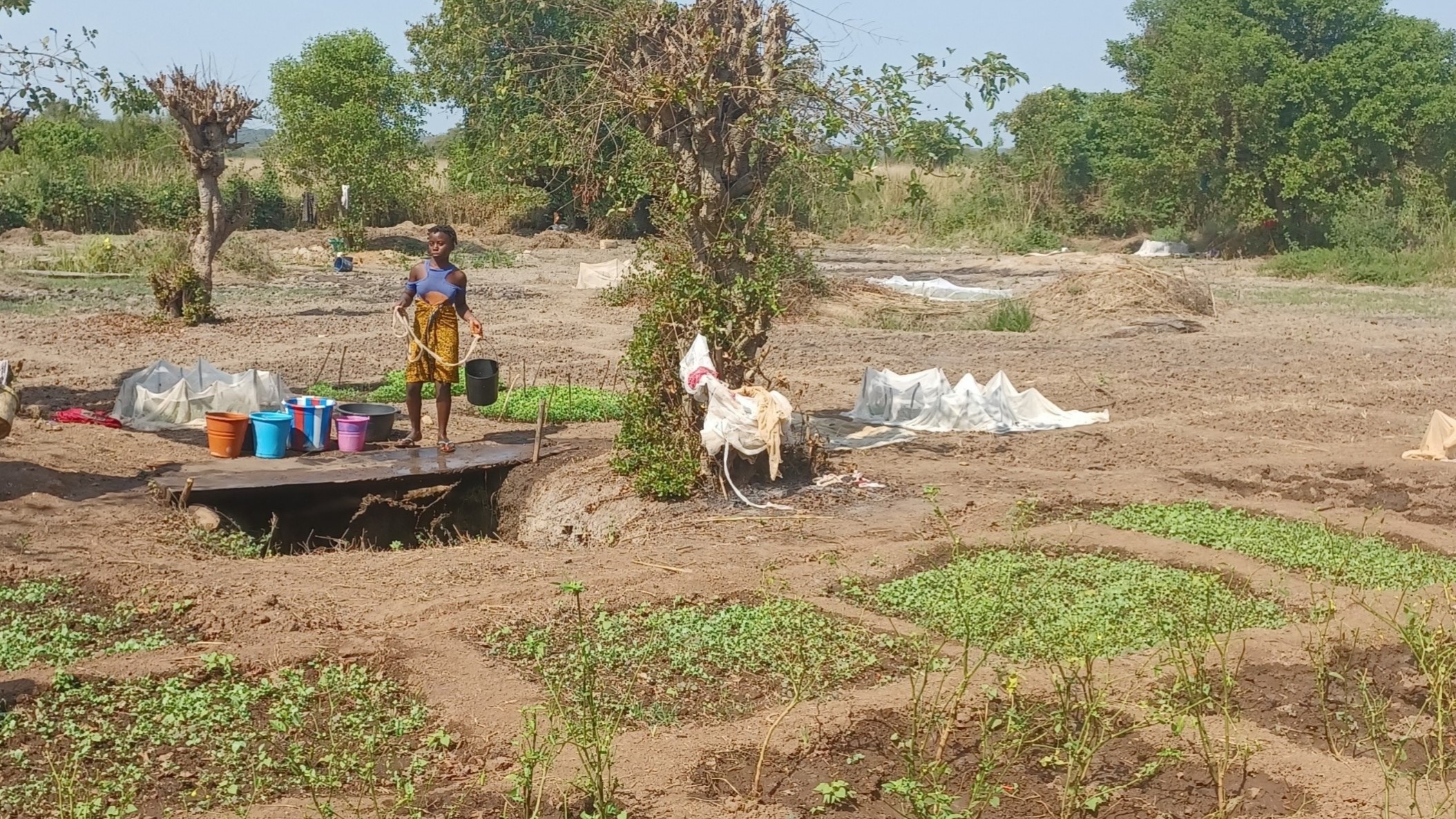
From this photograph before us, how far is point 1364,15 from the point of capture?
29.5 m

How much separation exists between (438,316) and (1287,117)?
23554 mm

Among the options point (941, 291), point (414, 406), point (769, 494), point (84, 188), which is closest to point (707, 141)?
point (769, 494)

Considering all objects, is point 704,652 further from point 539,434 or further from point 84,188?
point 84,188

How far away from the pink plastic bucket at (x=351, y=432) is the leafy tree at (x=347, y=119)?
74.8ft

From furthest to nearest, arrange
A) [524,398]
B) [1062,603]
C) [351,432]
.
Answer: [524,398] → [351,432] → [1062,603]

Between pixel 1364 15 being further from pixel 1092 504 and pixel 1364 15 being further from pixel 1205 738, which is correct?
pixel 1205 738

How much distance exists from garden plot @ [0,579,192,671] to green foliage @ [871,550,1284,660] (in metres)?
2.88

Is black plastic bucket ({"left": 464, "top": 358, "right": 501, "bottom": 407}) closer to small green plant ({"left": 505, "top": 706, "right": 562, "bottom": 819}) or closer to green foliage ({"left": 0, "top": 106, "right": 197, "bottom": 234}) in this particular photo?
small green plant ({"left": 505, "top": 706, "right": 562, "bottom": 819})

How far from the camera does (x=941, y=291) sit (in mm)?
20094

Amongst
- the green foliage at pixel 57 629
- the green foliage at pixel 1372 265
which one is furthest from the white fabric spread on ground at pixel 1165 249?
the green foliage at pixel 57 629

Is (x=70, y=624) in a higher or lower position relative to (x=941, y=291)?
lower

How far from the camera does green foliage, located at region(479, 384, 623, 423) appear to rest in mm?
10156

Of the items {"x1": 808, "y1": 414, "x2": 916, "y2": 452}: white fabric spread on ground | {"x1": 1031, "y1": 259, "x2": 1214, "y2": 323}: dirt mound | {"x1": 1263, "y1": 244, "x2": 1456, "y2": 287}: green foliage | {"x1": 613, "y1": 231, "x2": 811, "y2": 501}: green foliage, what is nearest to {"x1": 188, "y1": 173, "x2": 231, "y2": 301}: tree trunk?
{"x1": 808, "y1": 414, "x2": 916, "y2": 452}: white fabric spread on ground

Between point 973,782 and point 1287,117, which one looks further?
point 1287,117
